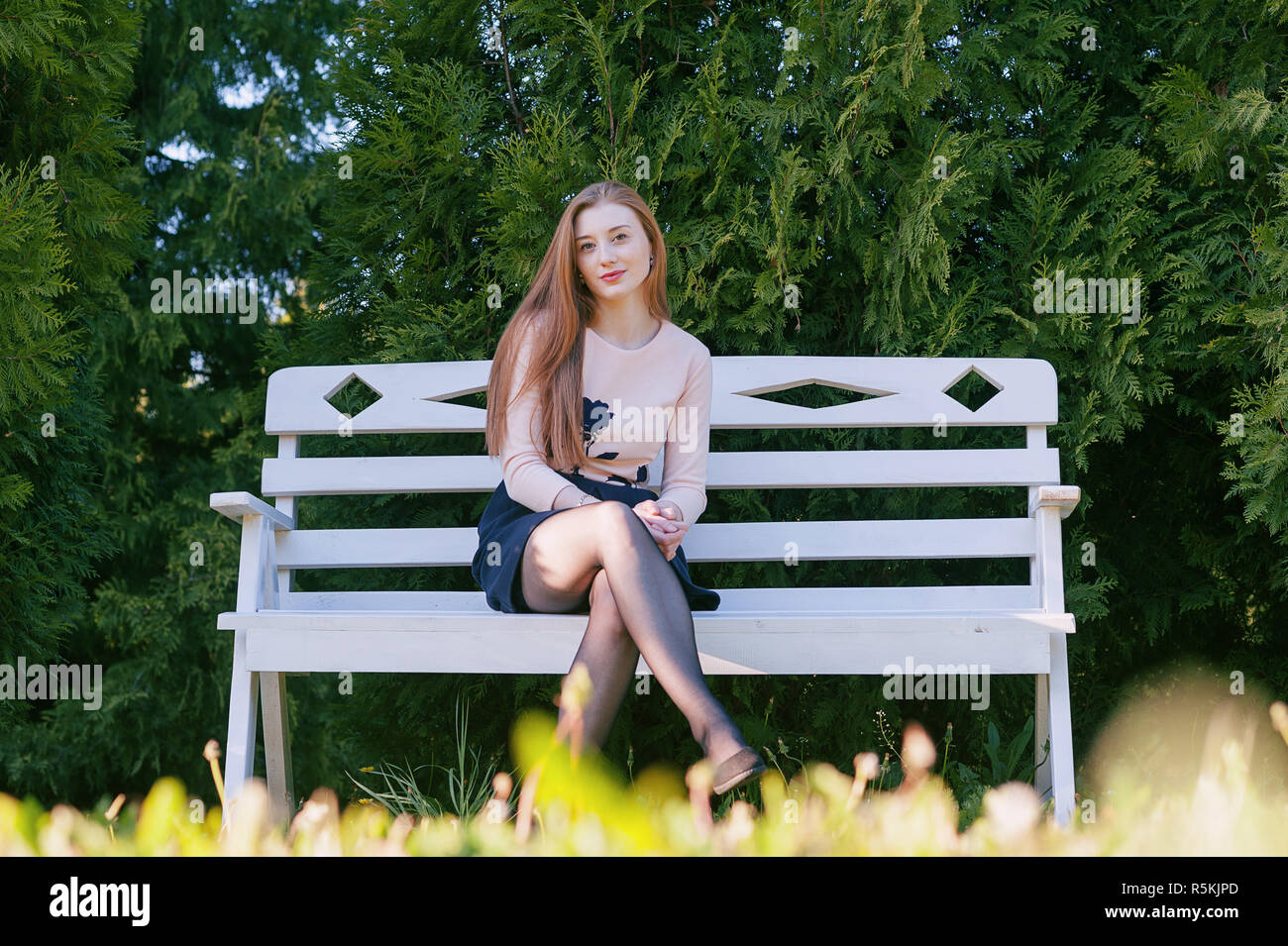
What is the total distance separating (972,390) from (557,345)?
1.35m

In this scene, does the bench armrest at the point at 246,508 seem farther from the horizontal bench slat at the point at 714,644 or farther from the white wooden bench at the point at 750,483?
the horizontal bench slat at the point at 714,644

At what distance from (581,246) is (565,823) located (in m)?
1.79

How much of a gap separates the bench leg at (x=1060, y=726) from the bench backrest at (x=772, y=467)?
1.37 ft

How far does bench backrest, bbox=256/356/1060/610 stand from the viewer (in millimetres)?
2836

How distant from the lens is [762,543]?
2881 millimetres

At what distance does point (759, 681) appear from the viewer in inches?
128

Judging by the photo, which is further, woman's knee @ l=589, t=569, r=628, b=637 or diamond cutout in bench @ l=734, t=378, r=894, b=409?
diamond cutout in bench @ l=734, t=378, r=894, b=409

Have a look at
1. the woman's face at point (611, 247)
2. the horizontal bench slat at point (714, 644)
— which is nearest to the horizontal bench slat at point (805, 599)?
the horizontal bench slat at point (714, 644)

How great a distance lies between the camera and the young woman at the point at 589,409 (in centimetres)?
238

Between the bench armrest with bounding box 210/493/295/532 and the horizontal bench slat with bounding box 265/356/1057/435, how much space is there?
288 millimetres

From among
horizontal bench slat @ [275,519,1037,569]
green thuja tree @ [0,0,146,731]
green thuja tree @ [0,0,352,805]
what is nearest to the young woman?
horizontal bench slat @ [275,519,1037,569]

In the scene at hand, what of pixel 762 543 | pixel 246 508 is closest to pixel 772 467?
pixel 762 543

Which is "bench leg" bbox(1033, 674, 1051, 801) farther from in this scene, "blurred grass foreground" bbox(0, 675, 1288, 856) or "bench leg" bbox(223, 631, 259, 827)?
"bench leg" bbox(223, 631, 259, 827)
